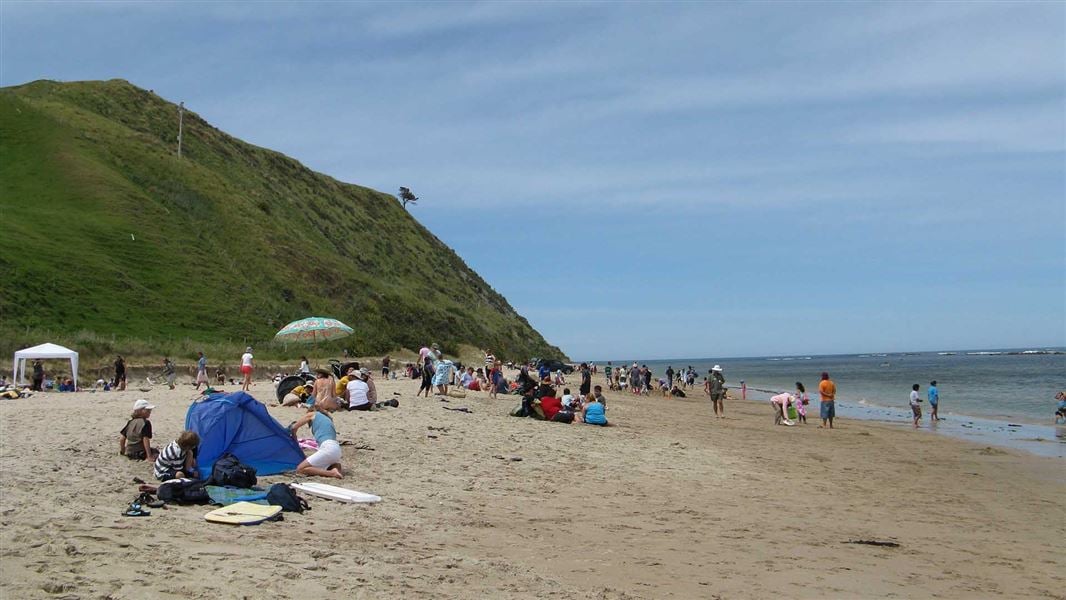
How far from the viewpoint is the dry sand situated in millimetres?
6402

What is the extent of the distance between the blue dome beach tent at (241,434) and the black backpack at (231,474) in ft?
3.12

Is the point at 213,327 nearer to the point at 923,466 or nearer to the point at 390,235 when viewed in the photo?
the point at 923,466

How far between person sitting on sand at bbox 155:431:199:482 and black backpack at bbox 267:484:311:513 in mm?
1250

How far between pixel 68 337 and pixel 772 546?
103 ft

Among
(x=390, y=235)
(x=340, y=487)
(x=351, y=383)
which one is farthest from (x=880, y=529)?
(x=390, y=235)

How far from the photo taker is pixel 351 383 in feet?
55.4

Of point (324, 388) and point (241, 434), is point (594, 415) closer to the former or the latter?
point (324, 388)

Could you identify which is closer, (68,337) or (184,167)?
(68,337)

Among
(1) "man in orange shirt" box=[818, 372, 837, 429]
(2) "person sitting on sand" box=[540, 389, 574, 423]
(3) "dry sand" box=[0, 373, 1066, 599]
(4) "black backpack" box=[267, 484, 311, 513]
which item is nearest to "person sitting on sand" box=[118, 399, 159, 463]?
(3) "dry sand" box=[0, 373, 1066, 599]

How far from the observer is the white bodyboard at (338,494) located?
366 inches

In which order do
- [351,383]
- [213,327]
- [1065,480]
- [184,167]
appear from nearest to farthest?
[1065,480] < [351,383] < [213,327] < [184,167]

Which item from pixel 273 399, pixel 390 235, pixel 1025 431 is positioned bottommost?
pixel 1025 431

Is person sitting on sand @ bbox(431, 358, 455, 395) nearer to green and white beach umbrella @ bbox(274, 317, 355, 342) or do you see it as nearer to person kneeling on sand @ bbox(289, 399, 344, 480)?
green and white beach umbrella @ bbox(274, 317, 355, 342)

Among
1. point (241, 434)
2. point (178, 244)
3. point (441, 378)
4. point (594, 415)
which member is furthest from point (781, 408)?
point (178, 244)
